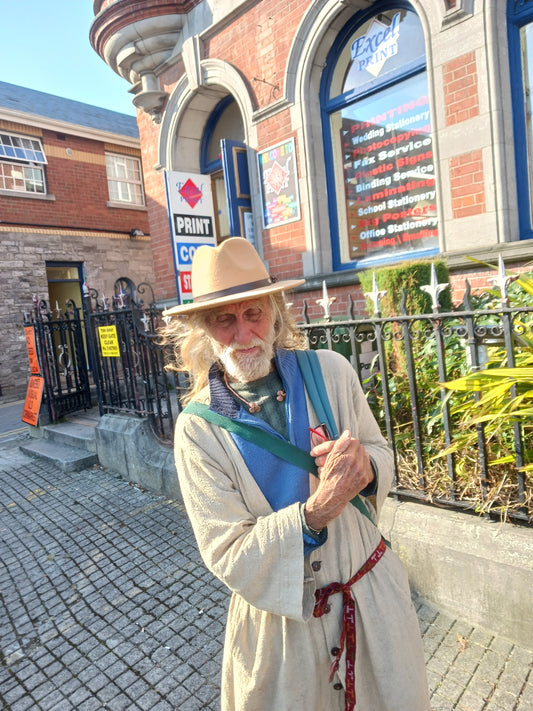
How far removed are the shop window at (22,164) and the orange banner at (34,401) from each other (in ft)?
26.2

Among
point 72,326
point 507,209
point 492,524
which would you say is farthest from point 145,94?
point 492,524

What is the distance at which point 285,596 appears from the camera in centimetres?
127

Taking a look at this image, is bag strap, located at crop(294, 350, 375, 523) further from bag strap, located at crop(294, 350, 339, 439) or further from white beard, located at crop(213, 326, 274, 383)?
white beard, located at crop(213, 326, 274, 383)

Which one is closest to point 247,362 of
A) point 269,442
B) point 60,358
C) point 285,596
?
point 269,442

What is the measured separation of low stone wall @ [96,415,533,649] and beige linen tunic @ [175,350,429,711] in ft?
3.48

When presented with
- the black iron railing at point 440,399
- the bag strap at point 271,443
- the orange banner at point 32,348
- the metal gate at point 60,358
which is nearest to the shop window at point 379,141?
the black iron railing at point 440,399

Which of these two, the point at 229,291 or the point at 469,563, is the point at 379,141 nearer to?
the point at 469,563

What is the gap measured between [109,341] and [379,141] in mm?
4028

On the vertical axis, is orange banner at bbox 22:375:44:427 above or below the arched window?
below

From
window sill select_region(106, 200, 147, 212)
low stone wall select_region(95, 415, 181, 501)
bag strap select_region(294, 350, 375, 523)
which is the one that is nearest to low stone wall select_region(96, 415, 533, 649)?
bag strap select_region(294, 350, 375, 523)

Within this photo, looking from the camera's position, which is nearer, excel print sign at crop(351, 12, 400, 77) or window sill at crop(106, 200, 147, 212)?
excel print sign at crop(351, 12, 400, 77)

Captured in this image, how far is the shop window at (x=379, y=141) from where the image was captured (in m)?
5.38

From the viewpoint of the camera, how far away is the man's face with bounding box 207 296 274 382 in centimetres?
156

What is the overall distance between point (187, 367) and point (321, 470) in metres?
0.77
